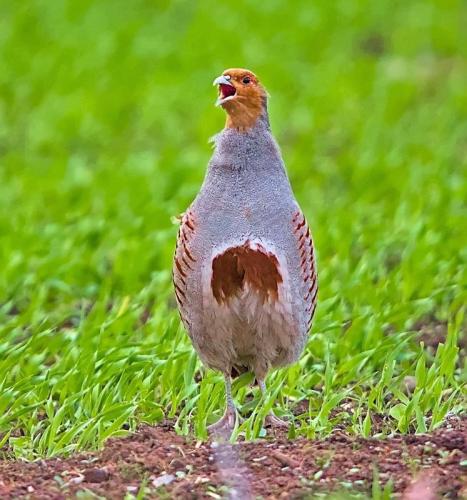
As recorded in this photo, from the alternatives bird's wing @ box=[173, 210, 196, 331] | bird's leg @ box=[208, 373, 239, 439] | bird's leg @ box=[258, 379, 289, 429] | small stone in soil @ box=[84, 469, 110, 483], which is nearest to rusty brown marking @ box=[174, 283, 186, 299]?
bird's wing @ box=[173, 210, 196, 331]

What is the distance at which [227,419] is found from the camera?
Answer: 4.40 m

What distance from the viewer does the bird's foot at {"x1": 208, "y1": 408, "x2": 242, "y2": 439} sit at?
167 inches

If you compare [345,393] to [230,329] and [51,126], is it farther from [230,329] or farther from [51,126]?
[51,126]

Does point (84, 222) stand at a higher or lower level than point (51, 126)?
lower

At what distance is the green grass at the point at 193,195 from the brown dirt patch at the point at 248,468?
0.71ft


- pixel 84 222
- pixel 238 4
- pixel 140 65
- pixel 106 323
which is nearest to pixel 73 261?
pixel 84 222

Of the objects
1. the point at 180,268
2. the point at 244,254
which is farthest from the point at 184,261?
the point at 244,254

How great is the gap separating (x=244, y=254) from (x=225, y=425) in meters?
0.58

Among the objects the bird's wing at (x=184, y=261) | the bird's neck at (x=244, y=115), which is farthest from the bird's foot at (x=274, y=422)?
the bird's neck at (x=244, y=115)

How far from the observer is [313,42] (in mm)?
10562

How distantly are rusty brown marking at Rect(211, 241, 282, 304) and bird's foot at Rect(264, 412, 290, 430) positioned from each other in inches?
17.5

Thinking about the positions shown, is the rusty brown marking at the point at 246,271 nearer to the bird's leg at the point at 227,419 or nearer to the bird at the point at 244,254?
the bird at the point at 244,254

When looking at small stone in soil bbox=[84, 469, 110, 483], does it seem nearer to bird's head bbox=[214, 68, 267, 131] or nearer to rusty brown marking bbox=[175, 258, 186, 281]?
rusty brown marking bbox=[175, 258, 186, 281]

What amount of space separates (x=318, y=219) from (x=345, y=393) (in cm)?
235
